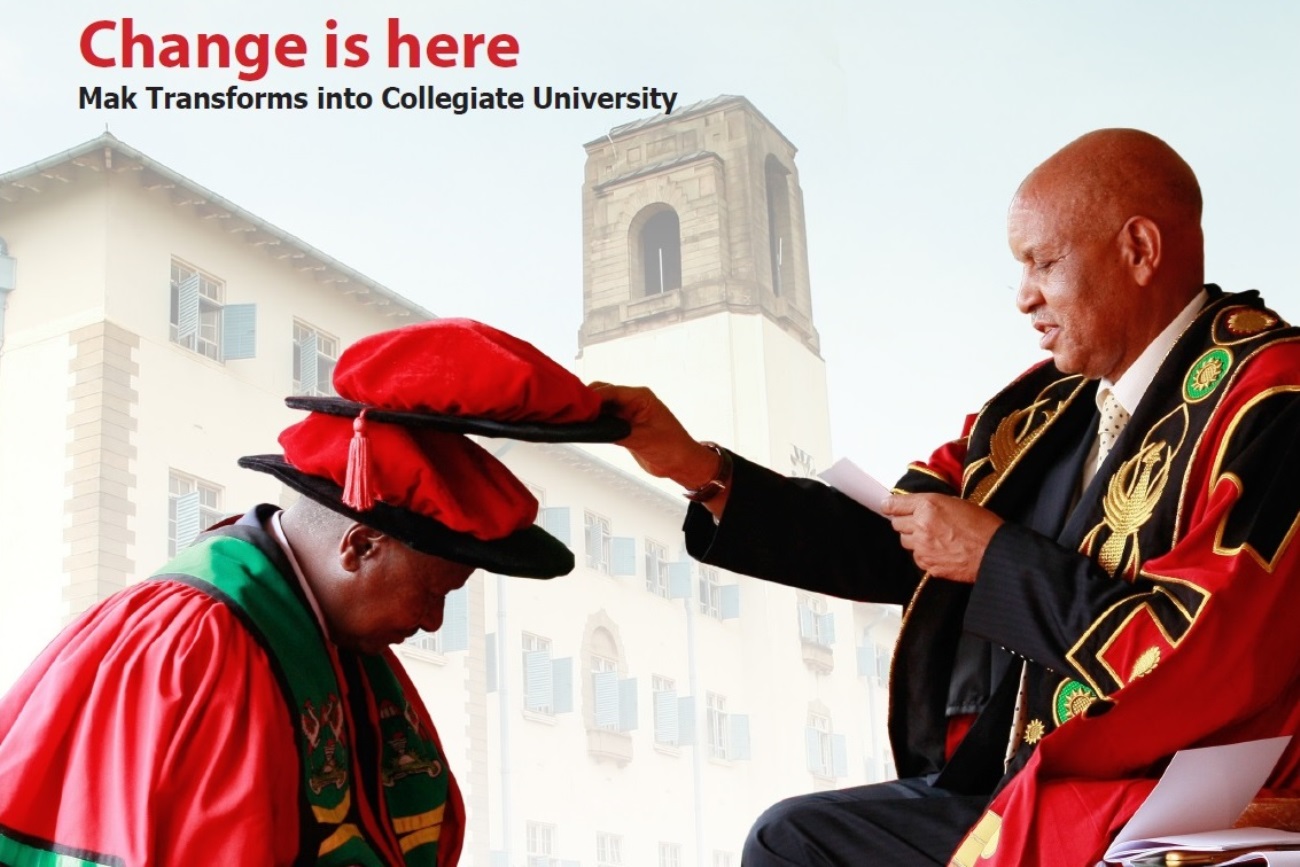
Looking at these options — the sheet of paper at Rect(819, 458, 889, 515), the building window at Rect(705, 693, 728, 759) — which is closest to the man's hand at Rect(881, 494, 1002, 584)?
the sheet of paper at Rect(819, 458, 889, 515)

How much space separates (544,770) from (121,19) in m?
7.59

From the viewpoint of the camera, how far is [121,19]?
7.89 metres

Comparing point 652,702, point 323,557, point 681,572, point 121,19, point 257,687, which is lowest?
point 257,687

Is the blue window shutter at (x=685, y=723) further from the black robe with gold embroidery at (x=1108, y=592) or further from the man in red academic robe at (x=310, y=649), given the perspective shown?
the man in red academic robe at (x=310, y=649)

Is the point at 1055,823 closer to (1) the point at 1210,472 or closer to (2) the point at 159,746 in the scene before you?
(1) the point at 1210,472

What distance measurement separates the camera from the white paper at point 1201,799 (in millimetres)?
1721

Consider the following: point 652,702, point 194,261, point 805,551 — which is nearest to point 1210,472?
point 805,551

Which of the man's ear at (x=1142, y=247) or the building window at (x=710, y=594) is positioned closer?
the man's ear at (x=1142, y=247)

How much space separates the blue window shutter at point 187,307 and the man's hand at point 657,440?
8403 millimetres

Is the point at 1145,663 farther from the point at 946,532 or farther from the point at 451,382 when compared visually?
the point at 451,382

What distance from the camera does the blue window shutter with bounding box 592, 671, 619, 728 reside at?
569 inches

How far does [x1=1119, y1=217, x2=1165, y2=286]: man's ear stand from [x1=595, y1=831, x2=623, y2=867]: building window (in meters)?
12.7

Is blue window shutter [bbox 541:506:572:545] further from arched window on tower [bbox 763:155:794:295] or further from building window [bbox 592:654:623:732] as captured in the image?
arched window on tower [bbox 763:155:794:295]

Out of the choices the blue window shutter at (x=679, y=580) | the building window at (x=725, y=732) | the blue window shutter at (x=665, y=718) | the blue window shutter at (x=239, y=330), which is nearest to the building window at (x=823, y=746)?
A: the building window at (x=725, y=732)
